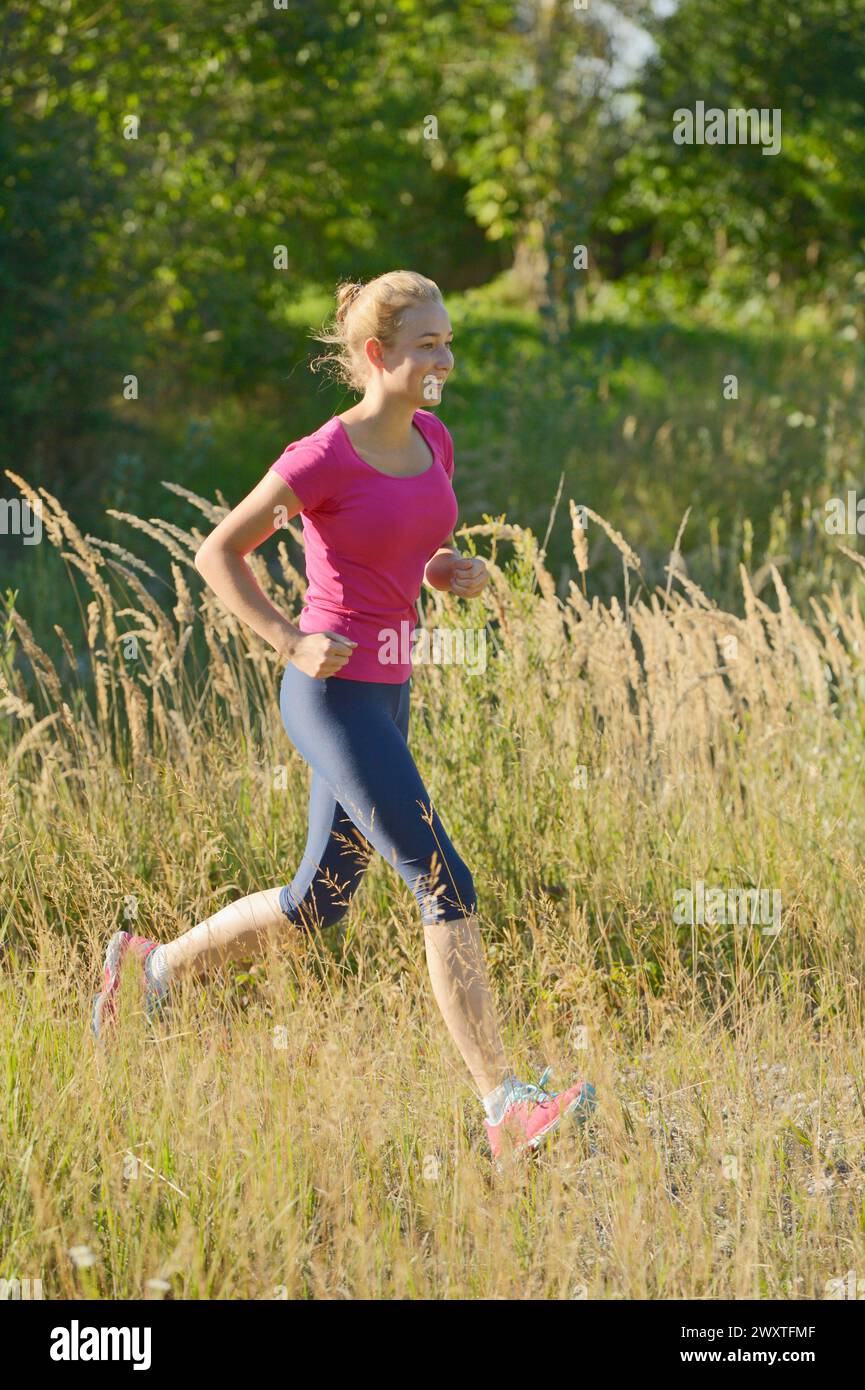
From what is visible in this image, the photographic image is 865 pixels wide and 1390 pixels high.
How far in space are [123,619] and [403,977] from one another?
314 centimetres

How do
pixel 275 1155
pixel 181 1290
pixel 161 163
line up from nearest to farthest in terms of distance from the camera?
pixel 181 1290
pixel 275 1155
pixel 161 163

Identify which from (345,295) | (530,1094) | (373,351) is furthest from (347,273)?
(530,1094)

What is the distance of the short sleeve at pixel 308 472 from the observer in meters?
2.82

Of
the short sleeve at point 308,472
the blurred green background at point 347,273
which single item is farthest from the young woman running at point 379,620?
the blurred green background at point 347,273

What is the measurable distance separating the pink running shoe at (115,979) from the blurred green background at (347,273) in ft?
8.80

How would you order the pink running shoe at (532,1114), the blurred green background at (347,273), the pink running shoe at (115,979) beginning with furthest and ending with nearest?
1. the blurred green background at (347,273)
2. the pink running shoe at (115,979)
3. the pink running shoe at (532,1114)

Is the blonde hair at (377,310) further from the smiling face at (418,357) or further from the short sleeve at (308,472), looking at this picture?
the short sleeve at (308,472)

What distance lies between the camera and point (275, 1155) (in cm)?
270

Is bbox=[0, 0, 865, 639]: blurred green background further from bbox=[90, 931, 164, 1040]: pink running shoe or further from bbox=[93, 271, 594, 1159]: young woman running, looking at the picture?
bbox=[90, 931, 164, 1040]: pink running shoe

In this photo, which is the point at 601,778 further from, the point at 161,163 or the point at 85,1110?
the point at 161,163

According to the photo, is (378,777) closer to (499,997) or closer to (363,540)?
(363,540)

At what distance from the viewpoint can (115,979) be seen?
10.6ft

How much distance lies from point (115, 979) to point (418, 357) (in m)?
1.51

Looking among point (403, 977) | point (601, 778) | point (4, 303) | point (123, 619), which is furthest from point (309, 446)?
point (4, 303)
